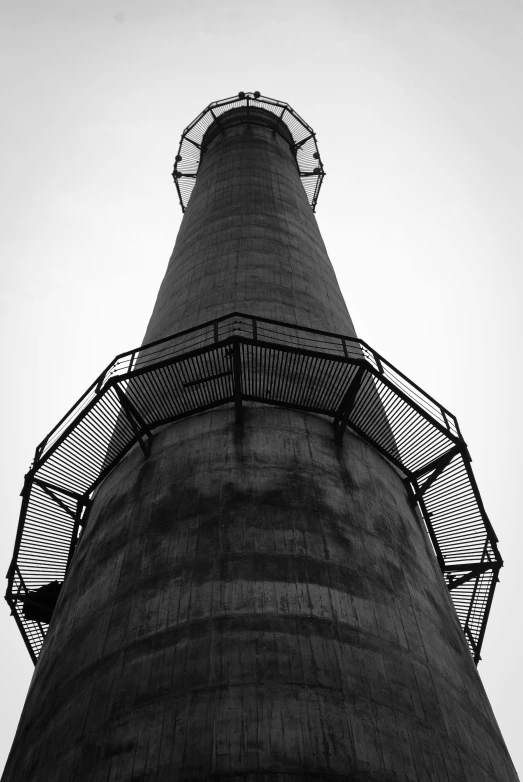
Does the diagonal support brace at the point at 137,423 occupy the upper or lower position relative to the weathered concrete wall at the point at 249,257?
lower

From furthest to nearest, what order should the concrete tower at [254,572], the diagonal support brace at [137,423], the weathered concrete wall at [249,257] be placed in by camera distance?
the weathered concrete wall at [249,257] < the diagonal support brace at [137,423] < the concrete tower at [254,572]

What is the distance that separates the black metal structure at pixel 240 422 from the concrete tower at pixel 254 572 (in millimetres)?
62

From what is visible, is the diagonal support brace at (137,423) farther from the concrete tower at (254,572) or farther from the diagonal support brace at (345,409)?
the diagonal support brace at (345,409)

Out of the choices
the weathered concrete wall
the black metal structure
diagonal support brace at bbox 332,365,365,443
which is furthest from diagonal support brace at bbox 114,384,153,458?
the weathered concrete wall

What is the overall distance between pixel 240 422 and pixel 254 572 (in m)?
4.04

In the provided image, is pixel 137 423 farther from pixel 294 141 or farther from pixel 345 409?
pixel 294 141

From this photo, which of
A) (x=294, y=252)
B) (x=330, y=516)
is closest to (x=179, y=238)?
(x=294, y=252)

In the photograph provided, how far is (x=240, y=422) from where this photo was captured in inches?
548

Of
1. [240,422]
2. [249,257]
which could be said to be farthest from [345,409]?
[249,257]

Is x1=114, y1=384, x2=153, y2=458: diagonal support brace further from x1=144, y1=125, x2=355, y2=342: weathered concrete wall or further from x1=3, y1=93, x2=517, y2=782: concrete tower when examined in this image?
x1=144, y1=125, x2=355, y2=342: weathered concrete wall

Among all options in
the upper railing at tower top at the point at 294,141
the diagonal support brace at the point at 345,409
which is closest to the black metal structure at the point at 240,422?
the diagonal support brace at the point at 345,409

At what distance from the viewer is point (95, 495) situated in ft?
51.1

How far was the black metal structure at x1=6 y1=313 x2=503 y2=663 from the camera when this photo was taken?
48.1 feet

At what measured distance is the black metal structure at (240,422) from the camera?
48.1 feet
